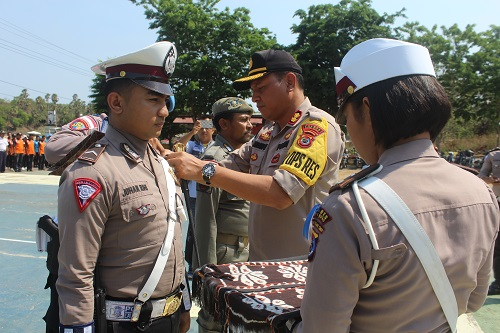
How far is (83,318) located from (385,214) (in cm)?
128

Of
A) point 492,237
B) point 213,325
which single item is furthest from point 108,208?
point 492,237

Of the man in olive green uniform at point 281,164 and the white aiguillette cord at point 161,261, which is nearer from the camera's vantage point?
the white aiguillette cord at point 161,261

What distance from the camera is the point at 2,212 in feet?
31.0

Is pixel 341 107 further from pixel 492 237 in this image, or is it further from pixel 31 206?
pixel 31 206

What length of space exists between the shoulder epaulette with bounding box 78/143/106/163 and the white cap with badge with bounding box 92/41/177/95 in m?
0.34

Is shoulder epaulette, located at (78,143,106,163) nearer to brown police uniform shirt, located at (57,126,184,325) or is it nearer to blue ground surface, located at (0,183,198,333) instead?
brown police uniform shirt, located at (57,126,184,325)

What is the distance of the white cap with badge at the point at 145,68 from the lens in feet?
6.86

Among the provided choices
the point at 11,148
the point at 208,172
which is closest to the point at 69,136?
the point at 208,172

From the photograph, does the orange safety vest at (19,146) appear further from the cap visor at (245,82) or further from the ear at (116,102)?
the ear at (116,102)

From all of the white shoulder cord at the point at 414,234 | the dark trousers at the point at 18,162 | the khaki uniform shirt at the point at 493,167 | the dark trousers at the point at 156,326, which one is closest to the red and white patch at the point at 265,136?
the dark trousers at the point at 156,326

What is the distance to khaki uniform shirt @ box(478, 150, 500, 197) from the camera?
5.96m

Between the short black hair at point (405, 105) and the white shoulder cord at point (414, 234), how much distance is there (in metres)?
0.18

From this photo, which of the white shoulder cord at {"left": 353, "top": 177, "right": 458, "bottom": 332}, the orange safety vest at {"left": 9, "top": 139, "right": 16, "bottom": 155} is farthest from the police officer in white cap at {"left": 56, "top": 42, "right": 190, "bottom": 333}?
the orange safety vest at {"left": 9, "top": 139, "right": 16, "bottom": 155}

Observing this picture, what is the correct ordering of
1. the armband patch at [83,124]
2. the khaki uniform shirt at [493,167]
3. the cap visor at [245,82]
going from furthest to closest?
1. the khaki uniform shirt at [493,167]
2. the armband patch at [83,124]
3. the cap visor at [245,82]
